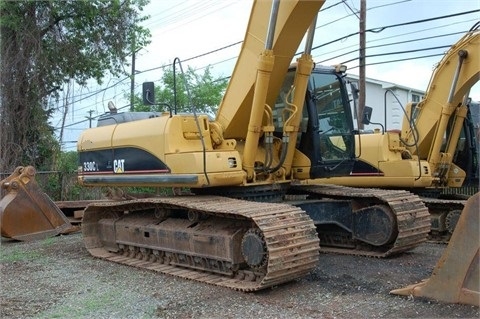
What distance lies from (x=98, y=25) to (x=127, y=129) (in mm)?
9003

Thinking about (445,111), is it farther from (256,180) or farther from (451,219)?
(256,180)

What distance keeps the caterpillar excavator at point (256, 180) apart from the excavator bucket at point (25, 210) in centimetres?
185

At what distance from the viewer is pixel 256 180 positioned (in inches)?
261

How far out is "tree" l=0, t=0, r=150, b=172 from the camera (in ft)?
47.4

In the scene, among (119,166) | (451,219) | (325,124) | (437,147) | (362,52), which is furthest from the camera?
(362,52)

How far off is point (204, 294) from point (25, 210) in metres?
4.89

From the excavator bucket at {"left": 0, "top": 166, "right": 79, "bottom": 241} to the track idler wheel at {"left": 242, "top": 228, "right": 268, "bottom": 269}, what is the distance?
4963mm

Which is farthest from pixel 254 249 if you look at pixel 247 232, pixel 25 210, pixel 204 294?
pixel 25 210

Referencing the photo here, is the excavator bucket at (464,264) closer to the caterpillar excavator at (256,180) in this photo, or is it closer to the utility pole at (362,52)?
the caterpillar excavator at (256,180)

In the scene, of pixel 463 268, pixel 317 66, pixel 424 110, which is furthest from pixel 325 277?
pixel 424 110

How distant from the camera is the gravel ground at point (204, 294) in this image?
476 cm

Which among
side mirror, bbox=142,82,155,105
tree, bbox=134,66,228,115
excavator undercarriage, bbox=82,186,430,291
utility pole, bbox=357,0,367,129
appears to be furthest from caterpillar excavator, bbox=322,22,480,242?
tree, bbox=134,66,228,115

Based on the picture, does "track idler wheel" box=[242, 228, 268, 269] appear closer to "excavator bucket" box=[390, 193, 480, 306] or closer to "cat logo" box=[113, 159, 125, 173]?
"excavator bucket" box=[390, 193, 480, 306]

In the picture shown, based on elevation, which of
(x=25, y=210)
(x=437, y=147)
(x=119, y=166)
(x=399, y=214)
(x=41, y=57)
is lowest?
(x=25, y=210)
